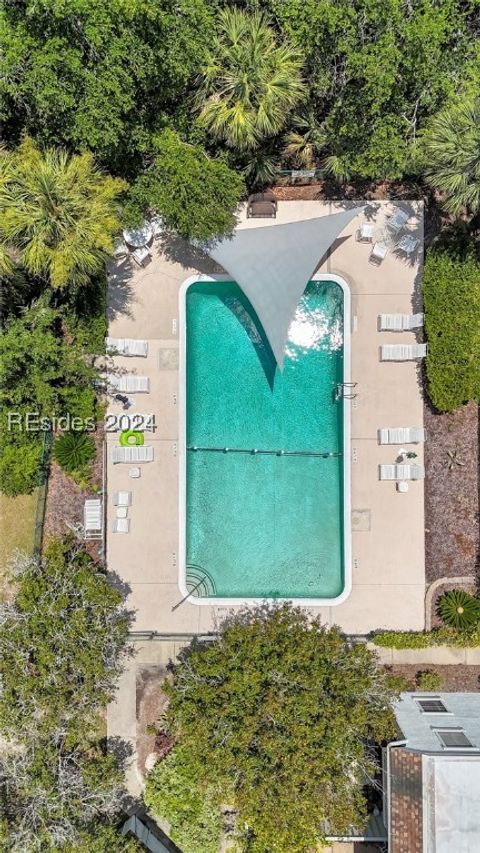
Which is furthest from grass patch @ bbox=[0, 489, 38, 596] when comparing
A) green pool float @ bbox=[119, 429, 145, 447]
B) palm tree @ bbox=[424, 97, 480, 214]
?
palm tree @ bbox=[424, 97, 480, 214]

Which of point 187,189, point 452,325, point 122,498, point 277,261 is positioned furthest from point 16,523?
point 452,325

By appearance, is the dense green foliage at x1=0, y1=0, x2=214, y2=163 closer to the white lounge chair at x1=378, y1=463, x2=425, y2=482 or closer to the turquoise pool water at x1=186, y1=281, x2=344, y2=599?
the turquoise pool water at x1=186, y1=281, x2=344, y2=599

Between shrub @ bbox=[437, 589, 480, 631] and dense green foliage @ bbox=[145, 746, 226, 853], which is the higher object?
shrub @ bbox=[437, 589, 480, 631]

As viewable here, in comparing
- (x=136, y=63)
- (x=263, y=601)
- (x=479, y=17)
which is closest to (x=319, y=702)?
(x=263, y=601)

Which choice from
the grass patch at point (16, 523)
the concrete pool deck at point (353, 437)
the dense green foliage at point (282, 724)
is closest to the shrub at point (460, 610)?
the concrete pool deck at point (353, 437)

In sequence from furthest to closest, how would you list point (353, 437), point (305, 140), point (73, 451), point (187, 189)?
point (353, 437) < point (73, 451) < point (305, 140) < point (187, 189)

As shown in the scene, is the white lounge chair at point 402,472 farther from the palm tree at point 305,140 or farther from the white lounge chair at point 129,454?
the palm tree at point 305,140

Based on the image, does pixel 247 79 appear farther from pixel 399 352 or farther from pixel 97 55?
pixel 399 352
